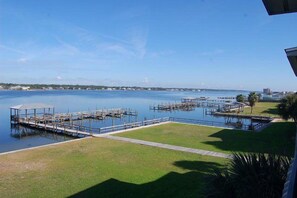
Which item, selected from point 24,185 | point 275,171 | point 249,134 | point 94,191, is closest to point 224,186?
point 275,171

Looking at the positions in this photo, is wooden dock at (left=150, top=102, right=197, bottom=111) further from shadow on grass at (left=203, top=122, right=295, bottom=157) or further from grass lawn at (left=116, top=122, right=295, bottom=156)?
shadow on grass at (left=203, top=122, right=295, bottom=157)

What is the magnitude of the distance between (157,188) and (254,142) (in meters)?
14.7

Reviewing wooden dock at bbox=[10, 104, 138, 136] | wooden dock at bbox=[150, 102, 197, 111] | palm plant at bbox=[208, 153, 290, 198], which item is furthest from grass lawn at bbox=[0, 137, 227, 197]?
wooden dock at bbox=[150, 102, 197, 111]

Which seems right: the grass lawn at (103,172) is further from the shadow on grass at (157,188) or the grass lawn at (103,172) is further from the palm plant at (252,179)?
the palm plant at (252,179)

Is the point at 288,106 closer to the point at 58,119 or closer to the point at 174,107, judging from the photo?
the point at 58,119

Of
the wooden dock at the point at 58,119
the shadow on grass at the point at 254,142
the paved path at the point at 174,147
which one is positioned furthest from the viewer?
the wooden dock at the point at 58,119

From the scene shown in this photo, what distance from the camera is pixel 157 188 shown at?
44.4ft

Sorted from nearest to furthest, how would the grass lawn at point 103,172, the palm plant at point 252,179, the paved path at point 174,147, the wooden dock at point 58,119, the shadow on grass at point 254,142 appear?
1. the palm plant at point 252,179
2. the grass lawn at point 103,172
3. the paved path at point 174,147
4. the shadow on grass at point 254,142
5. the wooden dock at point 58,119

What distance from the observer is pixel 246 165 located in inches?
270

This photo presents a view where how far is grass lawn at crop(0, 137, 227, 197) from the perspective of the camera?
43.1 ft

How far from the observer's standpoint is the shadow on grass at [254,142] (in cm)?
2184

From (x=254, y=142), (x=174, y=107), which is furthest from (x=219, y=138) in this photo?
(x=174, y=107)

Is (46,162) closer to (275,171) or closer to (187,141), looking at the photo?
(187,141)

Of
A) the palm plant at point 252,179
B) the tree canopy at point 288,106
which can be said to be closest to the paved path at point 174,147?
the palm plant at point 252,179
